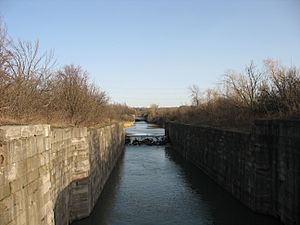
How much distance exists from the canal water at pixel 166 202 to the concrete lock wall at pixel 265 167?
0.62m

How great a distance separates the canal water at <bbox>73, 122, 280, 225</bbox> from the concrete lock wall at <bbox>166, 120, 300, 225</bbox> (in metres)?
0.62

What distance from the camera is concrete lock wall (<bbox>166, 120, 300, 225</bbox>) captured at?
11.4 meters

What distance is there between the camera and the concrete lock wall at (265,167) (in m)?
11.4

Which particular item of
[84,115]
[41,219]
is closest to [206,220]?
[41,219]

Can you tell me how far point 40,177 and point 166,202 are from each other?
9.94 m

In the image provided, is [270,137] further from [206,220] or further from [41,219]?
[41,219]

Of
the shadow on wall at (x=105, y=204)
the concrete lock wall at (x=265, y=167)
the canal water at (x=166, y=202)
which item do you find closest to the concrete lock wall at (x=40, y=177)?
the shadow on wall at (x=105, y=204)

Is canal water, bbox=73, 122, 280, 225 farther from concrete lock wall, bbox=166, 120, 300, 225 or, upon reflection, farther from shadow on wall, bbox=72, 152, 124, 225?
concrete lock wall, bbox=166, 120, 300, 225

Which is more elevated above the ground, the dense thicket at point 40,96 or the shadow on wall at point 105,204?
the dense thicket at point 40,96

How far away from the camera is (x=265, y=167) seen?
13656 millimetres

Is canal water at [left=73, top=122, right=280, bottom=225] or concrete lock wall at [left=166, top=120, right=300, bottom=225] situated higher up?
concrete lock wall at [left=166, top=120, right=300, bottom=225]

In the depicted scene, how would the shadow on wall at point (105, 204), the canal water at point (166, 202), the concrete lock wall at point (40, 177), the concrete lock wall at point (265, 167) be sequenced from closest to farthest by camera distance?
the concrete lock wall at point (40, 177)
the concrete lock wall at point (265, 167)
the shadow on wall at point (105, 204)
the canal water at point (166, 202)

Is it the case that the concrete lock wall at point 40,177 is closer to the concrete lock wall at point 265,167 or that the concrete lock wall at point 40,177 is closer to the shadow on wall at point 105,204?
the shadow on wall at point 105,204

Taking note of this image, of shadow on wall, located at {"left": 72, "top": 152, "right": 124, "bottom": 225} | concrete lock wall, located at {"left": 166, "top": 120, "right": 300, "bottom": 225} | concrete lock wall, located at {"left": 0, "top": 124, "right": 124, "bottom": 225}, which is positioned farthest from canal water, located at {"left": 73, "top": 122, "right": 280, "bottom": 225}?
concrete lock wall, located at {"left": 0, "top": 124, "right": 124, "bottom": 225}
